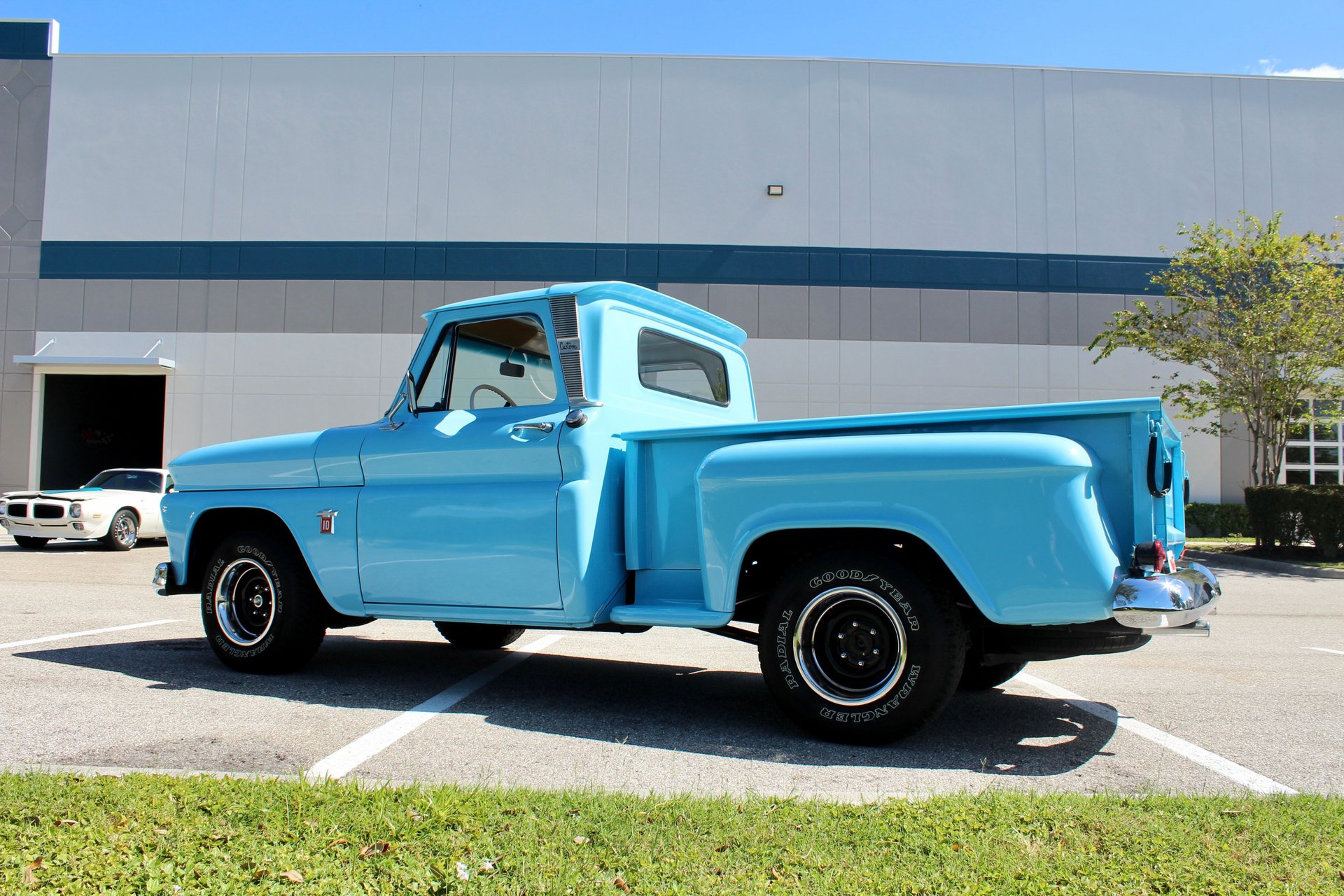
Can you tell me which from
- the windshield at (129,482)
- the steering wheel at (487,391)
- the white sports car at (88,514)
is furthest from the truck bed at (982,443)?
the windshield at (129,482)

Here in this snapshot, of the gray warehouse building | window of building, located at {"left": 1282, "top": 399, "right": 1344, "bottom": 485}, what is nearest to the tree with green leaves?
the gray warehouse building

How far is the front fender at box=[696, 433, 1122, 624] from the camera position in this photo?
Result: 3738 millimetres

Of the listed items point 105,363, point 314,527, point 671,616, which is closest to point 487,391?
point 314,527

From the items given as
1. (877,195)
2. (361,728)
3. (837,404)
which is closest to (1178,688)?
(361,728)

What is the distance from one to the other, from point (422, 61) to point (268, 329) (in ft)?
25.5

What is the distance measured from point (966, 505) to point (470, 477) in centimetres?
250

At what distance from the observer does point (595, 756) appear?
4117mm

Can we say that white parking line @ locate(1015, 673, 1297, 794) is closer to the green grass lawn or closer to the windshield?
the green grass lawn

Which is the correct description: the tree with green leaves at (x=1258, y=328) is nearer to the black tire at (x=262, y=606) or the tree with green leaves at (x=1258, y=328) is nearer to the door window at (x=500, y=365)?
the door window at (x=500, y=365)

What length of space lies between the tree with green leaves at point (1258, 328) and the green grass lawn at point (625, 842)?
61.2 ft

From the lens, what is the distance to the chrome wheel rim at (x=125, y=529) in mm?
15984

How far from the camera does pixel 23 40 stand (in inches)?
1014

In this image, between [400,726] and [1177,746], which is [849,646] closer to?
[1177,746]

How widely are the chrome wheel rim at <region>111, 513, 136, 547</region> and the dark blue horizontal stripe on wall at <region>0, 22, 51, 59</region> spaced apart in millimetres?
16421
